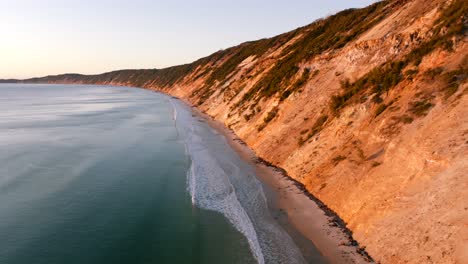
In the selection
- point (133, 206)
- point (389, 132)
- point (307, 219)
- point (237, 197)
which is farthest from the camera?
point (237, 197)

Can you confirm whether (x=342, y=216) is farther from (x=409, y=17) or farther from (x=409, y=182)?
(x=409, y=17)

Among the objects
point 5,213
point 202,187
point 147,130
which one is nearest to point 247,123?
point 147,130

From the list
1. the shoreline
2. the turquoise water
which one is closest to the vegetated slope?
the shoreline

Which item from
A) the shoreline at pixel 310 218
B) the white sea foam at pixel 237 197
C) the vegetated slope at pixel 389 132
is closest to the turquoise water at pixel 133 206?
the white sea foam at pixel 237 197

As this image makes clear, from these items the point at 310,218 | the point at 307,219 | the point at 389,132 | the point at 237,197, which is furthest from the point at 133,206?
the point at 389,132

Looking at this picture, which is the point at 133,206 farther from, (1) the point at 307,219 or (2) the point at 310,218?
(2) the point at 310,218
